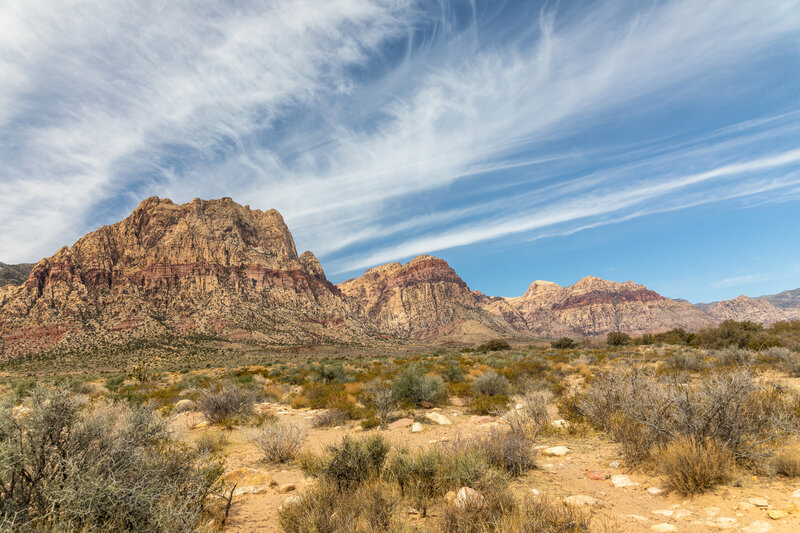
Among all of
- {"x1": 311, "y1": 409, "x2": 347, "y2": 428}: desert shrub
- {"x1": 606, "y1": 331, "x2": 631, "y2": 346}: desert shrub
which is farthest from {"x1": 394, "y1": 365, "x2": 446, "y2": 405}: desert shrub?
{"x1": 606, "y1": 331, "x2": 631, "y2": 346}: desert shrub

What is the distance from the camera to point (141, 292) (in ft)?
324

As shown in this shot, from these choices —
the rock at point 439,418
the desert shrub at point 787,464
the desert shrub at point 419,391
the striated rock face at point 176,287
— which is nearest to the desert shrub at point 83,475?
the rock at point 439,418

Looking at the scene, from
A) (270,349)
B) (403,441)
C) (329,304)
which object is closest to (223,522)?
(403,441)

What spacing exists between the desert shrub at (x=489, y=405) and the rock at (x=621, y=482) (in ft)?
15.4

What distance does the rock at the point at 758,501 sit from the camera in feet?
14.3

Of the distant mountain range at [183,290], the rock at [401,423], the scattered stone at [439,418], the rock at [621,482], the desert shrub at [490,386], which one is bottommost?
the scattered stone at [439,418]

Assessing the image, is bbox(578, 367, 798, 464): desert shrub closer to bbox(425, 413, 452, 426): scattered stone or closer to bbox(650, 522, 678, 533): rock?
bbox(650, 522, 678, 533): rock

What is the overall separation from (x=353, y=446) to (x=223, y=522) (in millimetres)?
1902

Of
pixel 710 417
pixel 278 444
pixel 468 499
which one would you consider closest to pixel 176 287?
pixel 278 444

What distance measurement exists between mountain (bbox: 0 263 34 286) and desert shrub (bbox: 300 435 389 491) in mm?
136991

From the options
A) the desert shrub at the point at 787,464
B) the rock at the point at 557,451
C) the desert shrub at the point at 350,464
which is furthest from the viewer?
the rock at the point at 557,451

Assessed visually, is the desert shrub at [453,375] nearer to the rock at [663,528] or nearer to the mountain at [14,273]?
the rock at [663,528]

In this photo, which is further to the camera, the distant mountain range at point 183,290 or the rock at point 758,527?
the distant mountain range at point 183,290

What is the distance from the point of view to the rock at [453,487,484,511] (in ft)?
13.6
